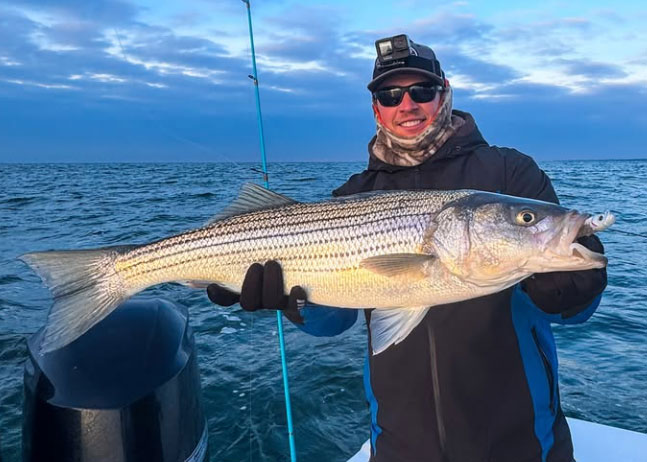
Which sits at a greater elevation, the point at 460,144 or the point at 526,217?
the point at 460,144

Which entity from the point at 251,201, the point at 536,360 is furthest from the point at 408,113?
the point at 536,360

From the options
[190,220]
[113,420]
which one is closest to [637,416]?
[113,420]

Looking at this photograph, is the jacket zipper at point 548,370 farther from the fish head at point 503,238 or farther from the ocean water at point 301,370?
the ocean water at point 301,370

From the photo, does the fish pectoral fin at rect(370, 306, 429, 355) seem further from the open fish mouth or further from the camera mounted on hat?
the camera mounted on hat

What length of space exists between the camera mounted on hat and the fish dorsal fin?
110cm

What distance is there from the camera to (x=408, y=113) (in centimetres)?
359

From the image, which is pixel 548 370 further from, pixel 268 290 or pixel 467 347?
pixel 268 290

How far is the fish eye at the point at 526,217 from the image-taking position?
116 inches

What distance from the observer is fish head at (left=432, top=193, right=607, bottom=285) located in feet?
9.23

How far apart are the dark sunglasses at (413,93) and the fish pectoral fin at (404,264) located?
1.22m

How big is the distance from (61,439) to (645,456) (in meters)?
4.57

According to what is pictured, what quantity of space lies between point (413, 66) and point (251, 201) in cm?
149

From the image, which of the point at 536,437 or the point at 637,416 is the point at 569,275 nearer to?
the point at 536,437

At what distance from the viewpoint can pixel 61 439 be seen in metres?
3.08
